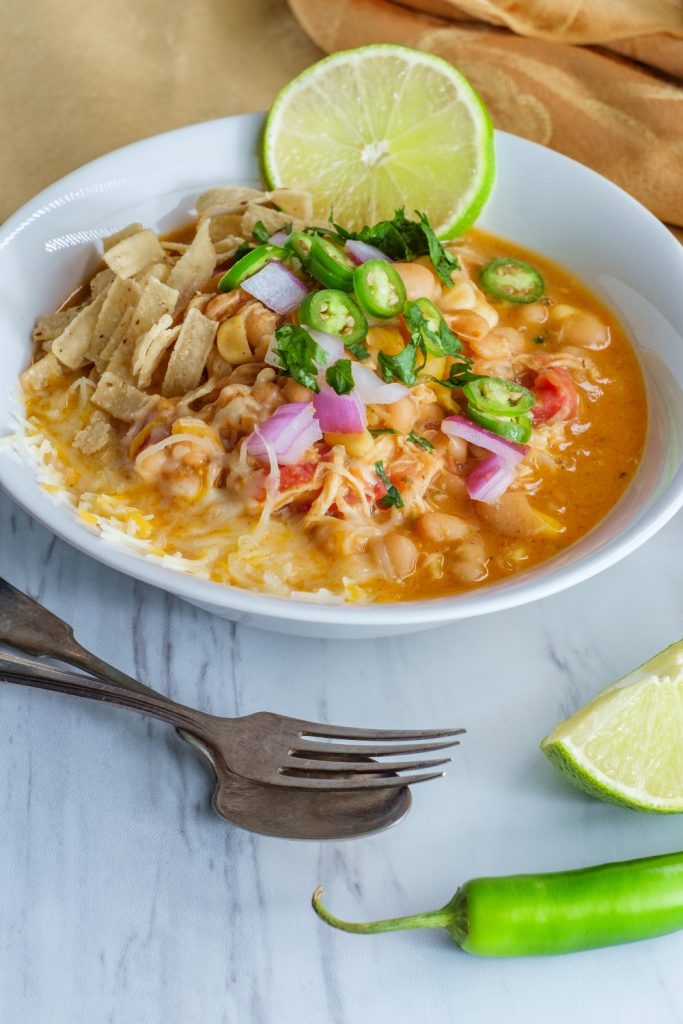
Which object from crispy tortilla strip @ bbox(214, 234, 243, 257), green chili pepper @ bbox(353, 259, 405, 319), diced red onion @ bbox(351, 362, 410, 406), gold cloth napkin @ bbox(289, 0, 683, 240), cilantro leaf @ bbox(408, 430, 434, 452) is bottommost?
crispy tortilla strip @ bbox(214, 234, 243, 257)

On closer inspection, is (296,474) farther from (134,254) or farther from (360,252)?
(134,254)

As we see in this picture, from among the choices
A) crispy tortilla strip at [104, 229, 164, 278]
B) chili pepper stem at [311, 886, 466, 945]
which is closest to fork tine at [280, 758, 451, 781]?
chili pepper stem at [311, 886, 466, 945]

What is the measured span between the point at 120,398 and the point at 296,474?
86 cm

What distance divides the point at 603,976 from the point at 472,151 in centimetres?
369

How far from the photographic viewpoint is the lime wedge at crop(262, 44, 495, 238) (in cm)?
537

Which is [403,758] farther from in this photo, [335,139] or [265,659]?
[335,139]

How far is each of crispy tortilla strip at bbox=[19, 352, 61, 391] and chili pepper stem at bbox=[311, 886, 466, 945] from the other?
245 cm

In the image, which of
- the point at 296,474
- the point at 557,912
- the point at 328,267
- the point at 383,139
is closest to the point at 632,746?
the point at 557,912

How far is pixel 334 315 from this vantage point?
171 inches

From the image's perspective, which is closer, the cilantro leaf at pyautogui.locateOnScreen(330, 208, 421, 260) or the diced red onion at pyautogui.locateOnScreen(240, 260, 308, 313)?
the diced red onion at pyautogui.locateOnScreen(240, 260, 308, 313)

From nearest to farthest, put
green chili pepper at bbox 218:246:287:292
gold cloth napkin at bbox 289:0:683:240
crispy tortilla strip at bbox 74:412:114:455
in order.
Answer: crispy tortilla strip at bbox 74:412:114:455
green chili pepper at bbox 218:246:287:292
gold cloth napkin at bbox 289:0:683:240

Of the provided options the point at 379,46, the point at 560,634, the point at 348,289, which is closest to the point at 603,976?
the point at 560,634

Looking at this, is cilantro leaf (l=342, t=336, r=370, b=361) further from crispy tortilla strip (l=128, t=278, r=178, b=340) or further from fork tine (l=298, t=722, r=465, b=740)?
fork tine (l=298, t=722, r=465, b=740)

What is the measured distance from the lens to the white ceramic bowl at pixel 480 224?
12.2 ft
